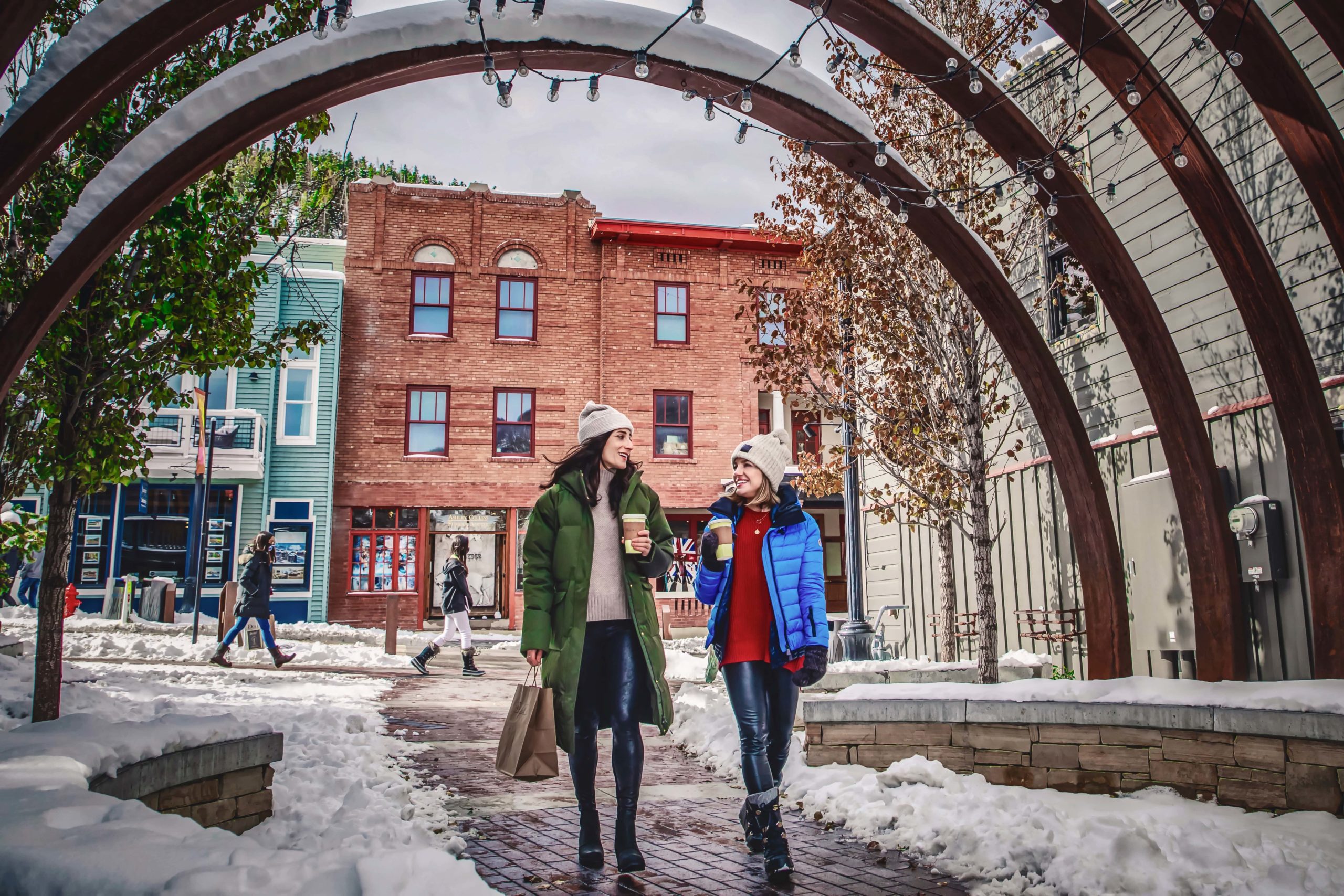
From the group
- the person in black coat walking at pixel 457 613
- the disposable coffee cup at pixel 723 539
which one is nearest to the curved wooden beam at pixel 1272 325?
the disposable coffee cup at pixel 723 539

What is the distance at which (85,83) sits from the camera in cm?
418

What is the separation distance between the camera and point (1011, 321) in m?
6.37

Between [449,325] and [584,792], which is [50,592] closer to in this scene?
[584,792]

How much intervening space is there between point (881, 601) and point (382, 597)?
13.5 m

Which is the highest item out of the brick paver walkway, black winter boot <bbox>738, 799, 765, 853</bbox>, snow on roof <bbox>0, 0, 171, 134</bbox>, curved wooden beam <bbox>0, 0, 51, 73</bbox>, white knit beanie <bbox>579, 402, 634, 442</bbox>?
snow on roof <bbox>0, 0, 171, 134</bbox>

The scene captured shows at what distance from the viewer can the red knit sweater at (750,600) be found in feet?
14.1

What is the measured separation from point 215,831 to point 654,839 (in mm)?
2267

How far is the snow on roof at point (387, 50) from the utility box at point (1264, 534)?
16.0 ft

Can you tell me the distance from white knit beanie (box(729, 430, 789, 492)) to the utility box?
4.41 m

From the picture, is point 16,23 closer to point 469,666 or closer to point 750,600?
point 750,600

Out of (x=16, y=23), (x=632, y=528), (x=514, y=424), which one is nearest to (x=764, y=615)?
(x=632, y=528)

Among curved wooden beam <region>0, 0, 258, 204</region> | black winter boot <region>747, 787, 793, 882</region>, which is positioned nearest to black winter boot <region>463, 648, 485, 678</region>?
black winter boot <region>747, 787, 793, 882</region>

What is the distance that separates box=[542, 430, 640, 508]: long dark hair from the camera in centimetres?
445

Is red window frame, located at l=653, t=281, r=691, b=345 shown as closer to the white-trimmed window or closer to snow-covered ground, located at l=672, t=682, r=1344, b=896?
the white-trimmed window
